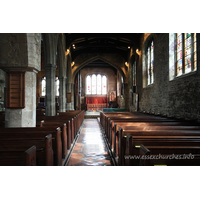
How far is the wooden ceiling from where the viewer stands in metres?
11.4

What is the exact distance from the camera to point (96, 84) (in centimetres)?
2306

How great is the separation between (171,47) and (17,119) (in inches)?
232

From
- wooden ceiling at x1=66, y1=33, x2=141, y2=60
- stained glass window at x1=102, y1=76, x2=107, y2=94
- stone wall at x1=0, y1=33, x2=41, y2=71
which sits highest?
wooden ceiling at x1=66, y1=33, x2=141, y2=60

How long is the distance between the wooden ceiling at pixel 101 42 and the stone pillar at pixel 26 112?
7.60 metres

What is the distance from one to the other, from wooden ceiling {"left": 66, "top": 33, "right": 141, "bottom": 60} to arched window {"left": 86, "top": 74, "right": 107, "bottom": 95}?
7.18 metres

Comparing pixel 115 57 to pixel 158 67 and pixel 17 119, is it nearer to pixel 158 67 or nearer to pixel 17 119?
pixel 158 67

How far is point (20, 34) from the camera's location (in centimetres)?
411

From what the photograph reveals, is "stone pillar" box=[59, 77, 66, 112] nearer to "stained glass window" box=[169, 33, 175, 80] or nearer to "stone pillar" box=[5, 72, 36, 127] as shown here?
"stained glass window" box=[169, 33, 175, 80]

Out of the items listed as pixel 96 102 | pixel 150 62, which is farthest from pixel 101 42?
pixel 96 102

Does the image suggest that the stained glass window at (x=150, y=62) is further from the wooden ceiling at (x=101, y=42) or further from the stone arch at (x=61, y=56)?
the stone arch at (x=61, y=56)

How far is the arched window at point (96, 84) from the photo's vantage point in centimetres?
2297

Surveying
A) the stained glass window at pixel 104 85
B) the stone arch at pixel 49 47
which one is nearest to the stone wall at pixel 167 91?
the stone arch at pixel 49 47

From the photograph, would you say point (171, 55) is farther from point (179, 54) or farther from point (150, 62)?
point (150, 62)

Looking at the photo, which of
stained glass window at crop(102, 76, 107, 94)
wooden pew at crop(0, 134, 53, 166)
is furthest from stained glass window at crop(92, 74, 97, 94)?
wooden pew at crop(0, 134, 53, 166)
